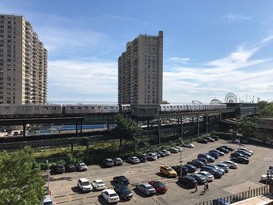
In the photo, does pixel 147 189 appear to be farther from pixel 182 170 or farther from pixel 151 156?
pixel 151 156

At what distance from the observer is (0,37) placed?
4523 inches

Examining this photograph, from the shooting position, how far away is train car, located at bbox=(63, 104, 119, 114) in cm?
5891

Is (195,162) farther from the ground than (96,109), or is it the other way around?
(96,109)

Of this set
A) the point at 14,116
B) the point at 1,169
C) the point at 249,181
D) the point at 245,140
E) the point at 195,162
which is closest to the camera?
the point at 1,169

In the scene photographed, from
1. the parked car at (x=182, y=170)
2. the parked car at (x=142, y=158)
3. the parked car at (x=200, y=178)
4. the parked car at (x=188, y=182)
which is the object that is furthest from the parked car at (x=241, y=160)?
the parked car at (x=188, y=182)

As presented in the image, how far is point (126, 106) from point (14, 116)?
87.7 ft

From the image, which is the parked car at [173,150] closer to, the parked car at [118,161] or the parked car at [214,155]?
the parked car at [214,155]

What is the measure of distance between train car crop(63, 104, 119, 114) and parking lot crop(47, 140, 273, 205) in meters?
15.0

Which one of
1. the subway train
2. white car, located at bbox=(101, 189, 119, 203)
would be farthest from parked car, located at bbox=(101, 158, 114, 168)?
white car, located at bbox=(101, 189, 119, 203)

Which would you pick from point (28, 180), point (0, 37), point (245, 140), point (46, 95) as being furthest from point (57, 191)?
point (46, 95)

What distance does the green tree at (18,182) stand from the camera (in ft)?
59.2

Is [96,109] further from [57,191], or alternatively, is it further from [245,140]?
[245,140]

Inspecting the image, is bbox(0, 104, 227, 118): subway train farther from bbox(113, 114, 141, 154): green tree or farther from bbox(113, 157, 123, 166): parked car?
bbox(113, 157, 123, 166): parked car

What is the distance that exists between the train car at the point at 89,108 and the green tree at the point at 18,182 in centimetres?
3841
